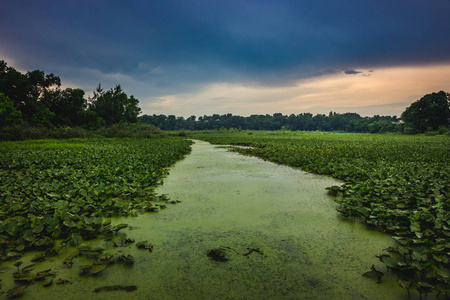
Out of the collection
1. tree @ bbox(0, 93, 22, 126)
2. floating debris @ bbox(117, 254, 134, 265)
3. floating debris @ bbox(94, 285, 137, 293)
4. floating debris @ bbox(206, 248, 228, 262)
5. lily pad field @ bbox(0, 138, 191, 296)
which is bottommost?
floating debris @ bbox(206, 248, 228, 262)

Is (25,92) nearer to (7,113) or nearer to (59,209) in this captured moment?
(7,113)

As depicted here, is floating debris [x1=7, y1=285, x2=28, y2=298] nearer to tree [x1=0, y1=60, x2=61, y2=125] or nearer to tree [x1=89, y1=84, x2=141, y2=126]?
tree [x1=0, y1=60, x2=61, y2=125]

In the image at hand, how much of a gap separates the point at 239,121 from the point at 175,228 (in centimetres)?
9426

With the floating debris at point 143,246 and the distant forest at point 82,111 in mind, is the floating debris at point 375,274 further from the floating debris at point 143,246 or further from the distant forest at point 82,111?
the distant forest at point 82,111

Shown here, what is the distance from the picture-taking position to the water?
6.26ft

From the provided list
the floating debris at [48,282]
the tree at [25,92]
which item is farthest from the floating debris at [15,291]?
the tree at [25,92]

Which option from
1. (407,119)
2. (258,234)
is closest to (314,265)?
(258,234)

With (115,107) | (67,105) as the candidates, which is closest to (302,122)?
(115,107)

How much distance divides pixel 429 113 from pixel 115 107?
192ft

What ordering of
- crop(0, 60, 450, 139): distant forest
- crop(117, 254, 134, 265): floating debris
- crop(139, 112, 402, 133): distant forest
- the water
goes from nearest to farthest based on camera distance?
1. the water
2. crop(117, 254, 134, 265): floating debris
3. crop(0, 60, 450, 139): distant forest
4. crop(139, 112, 402, 133): distant forest

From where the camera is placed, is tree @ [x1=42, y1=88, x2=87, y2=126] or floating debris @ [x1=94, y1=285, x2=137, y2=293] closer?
floating debris @ [x1=94, y1=285, x2=137, y2=293]

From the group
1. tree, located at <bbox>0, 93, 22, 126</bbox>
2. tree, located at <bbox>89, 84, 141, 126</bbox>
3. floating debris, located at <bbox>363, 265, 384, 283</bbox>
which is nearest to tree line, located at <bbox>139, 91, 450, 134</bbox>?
tree, located at <bbox>89, 84, 141, 126</bbox>

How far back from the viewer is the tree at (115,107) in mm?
41000

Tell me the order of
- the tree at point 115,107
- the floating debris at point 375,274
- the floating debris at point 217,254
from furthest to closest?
1. the tree at point 115,107
2. the floating debris at point 217,254
3. the floating debris at point 375,274
